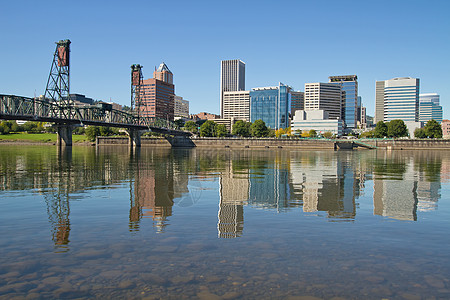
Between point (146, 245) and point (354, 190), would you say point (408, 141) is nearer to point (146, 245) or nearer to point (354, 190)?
point (354, 190)

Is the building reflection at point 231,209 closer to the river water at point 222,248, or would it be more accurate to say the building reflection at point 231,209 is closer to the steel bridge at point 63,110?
the river water at point 222,248

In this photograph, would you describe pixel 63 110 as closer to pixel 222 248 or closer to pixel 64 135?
pixel 64 135

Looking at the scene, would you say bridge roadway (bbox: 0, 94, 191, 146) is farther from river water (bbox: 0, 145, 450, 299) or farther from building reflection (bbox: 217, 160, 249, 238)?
river water (bbox: 0, 145, 450, 299)

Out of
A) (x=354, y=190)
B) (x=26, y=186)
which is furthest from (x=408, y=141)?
(x=26, y=186)

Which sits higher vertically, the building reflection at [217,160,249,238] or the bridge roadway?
the bridge roadway

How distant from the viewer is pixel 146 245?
39.1ft

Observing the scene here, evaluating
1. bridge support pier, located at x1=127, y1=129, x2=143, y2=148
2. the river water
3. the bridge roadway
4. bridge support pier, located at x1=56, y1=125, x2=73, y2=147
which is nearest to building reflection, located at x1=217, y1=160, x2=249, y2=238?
the river water

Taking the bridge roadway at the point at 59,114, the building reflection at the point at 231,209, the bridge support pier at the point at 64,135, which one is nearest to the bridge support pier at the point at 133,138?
the bridge roadway at the point at 59,114

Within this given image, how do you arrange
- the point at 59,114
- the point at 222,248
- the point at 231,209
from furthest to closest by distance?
the point at 59,114 < the point at 231,209 < the point at 222,248

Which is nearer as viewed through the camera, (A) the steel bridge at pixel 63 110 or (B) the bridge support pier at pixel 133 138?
(A) the steel bridge at pixel 63 110

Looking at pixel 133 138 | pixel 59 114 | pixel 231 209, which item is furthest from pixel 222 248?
pixel 133 138

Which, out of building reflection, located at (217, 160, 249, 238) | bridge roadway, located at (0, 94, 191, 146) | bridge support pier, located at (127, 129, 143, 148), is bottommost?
building reflection, located at (217, 160, 249, 238)

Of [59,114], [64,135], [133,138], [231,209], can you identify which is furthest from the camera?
[133,138]

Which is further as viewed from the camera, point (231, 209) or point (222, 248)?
point (231, 209)
